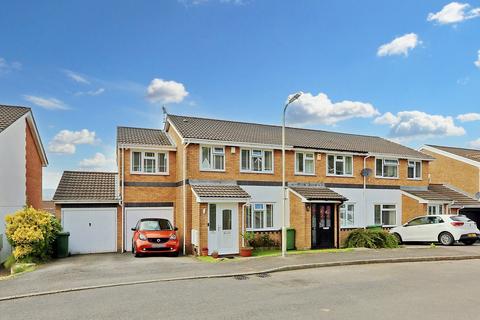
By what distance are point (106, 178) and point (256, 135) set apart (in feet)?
26.2

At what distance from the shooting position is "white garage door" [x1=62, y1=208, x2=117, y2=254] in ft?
58.9

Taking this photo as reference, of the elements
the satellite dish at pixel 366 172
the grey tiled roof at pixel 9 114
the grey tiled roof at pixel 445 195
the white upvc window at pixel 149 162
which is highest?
the grey tiled roof at pixel 9 114

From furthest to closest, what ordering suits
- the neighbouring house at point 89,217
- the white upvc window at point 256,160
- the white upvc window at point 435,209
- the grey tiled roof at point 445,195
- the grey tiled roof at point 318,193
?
the white upvc window at point 435,209, the grey tiled roof at point 445,195, the white upvc window at point 256,160, the grey tiled roof at point 318,193, the neighbouring house at point 89,217

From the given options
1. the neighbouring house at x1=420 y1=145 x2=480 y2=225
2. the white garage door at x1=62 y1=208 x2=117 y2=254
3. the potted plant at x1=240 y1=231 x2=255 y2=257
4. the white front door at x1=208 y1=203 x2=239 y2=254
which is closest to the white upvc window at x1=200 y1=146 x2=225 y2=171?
the white front door at x1=208 y1=203 x2=239 y2=254

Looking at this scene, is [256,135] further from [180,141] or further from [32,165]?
[32,165]

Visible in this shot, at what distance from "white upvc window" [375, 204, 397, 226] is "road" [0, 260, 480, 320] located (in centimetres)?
1086

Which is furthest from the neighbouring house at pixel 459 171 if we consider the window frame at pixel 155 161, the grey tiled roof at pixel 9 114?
the grey tiled roof at pixel 9 114

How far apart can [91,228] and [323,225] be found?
1082cm

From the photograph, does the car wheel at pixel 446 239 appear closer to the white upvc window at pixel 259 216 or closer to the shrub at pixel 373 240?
the shrub at pixel 373 240

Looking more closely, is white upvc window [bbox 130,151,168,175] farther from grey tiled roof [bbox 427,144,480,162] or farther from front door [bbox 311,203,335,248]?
grey tiled roof [bbox 427,144,480,162]

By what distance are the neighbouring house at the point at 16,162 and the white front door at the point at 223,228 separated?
8494mm

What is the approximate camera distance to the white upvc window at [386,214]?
22641mm

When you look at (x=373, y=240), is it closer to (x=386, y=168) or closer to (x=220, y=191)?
(x=386, y=168)

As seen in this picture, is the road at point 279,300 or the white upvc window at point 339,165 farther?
the white upvc window at point 339,165
